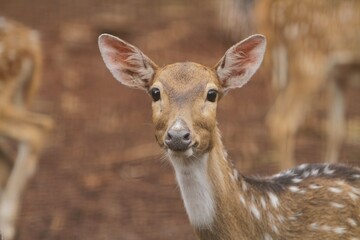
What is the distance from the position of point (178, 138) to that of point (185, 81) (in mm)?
504

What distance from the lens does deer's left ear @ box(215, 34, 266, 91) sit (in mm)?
5852

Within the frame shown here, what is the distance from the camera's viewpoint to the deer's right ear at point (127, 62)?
19.4 feet

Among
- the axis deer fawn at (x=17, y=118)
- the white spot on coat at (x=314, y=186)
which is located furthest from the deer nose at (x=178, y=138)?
the axis deer fawn at (x=17, y=118)

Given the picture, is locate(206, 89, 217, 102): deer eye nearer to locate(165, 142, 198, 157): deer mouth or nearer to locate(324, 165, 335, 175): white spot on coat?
locate(165, 142, 198, 157): deer mouth

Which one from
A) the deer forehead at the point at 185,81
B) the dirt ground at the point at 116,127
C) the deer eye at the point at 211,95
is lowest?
the dirt ground at the point at 116,127

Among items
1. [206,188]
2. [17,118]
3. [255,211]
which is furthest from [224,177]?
[17,118]

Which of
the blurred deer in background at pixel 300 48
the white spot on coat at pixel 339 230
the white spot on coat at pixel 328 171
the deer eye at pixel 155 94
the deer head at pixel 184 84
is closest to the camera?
the deer head at pixel 184 84

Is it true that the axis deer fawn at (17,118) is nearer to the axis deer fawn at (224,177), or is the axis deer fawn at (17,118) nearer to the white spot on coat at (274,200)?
the axis deer fawn at (224,177)

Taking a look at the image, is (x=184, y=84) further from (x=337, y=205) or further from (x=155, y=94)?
(x=337, y=205)

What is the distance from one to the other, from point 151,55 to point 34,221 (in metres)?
3.96

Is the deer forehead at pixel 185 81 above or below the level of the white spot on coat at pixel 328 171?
above

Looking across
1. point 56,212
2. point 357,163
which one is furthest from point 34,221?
point 357,163

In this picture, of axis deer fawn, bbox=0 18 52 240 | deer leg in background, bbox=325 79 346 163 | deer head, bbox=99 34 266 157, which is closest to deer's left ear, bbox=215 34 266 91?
deer head, bbox=99 34 266 157

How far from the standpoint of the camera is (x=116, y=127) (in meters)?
11.0
